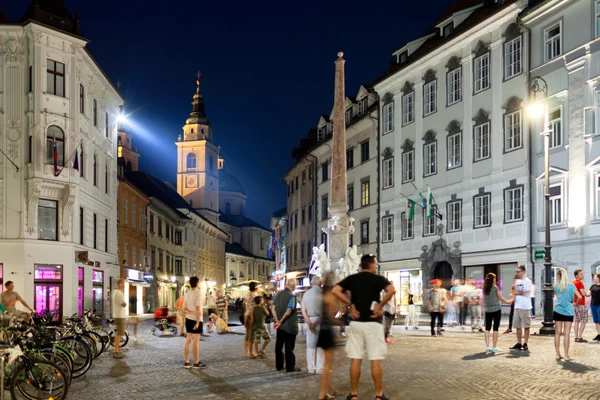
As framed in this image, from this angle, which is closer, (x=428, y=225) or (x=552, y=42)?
(x=552, y=42)

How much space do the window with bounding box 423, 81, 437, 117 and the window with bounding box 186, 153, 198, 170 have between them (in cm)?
8356

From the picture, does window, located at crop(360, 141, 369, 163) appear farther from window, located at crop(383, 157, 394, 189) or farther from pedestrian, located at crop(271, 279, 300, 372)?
pedestrian, located at crop(271, 279, 300, 372)

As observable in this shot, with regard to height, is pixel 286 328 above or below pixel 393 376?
above

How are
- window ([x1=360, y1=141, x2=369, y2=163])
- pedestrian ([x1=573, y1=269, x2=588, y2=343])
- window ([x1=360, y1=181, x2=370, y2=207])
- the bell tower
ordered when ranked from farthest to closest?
the bell tower → window ([x1=360, y1=141, x2=369, y2=163]) → window ([x1=360, y1=181, x2=370, y2=207]) → pedestrian ([x1=573, y1=269, x2=588, y2=343])

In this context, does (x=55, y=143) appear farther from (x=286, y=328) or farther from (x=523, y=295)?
(x=523, y=295)

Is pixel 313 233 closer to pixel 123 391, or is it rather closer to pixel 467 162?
pixel 467 162

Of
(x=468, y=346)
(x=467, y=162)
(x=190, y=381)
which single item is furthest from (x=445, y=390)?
(x=467, y=162)

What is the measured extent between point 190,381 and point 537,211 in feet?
69.8

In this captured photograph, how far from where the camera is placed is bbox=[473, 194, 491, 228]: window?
111 ft

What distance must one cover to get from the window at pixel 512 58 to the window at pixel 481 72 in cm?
140

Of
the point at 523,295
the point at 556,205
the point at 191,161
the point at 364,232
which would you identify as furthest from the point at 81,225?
the point at 191,161

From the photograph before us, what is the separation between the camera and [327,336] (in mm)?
10359

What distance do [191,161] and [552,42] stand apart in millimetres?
94423

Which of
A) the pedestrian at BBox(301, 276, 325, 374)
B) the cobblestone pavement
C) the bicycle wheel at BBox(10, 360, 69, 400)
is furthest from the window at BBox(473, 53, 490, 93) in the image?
the bicycle wheel at BBox(10, 360, 69, 400)
